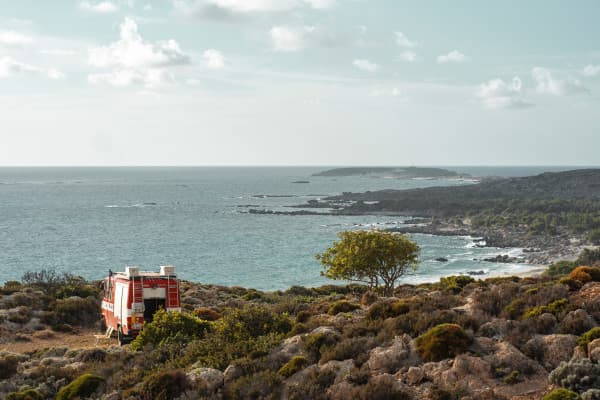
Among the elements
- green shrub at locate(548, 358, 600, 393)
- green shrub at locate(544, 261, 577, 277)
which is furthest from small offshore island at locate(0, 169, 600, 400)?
green shrub at locate(544, 261, 577, 277)

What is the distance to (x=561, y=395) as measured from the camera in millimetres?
12383

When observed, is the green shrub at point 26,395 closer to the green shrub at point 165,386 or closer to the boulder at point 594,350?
the green shrub at point 165,386

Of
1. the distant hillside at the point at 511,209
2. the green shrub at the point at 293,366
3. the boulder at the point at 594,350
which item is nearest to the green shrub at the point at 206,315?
the green shrub at the point at 293,366

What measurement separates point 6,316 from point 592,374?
31209 mm

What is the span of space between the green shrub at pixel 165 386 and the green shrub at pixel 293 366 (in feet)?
9.06

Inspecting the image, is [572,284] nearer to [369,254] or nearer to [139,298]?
[369,254]

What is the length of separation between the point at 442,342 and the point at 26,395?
12.8m

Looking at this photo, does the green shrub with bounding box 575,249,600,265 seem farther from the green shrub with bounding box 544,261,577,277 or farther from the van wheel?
the van wheel

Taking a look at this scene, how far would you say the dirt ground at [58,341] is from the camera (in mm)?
27500

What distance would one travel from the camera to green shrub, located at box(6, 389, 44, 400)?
17.2 metres

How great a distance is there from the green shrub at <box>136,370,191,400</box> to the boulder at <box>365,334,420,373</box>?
5356 millimetres

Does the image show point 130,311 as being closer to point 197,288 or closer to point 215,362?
point 215,362

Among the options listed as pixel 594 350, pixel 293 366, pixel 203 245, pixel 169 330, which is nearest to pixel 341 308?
pixel 169 330

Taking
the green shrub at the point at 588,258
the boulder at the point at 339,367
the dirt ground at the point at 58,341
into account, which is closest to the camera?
the boulder at the point at 339,367
